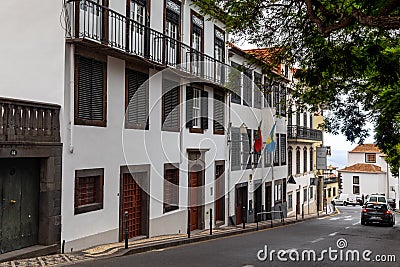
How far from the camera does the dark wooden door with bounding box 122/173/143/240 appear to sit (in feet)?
50.8

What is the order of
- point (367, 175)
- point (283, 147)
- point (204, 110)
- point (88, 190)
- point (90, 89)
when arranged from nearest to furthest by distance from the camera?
point (90, 89) → point (88, 190) → point (204, 110) → point (283, 147) → point (367, 175)

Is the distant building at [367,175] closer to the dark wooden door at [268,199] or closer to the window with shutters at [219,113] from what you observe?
the dark wooden door at [268,199]

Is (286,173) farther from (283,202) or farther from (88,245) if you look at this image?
(88,245)

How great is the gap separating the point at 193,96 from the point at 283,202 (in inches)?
623

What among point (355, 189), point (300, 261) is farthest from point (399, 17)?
point (355, 189)

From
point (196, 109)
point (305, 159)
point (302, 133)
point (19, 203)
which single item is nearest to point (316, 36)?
point (19, 203)

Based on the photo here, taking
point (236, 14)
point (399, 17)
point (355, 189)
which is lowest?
point (355, 189)

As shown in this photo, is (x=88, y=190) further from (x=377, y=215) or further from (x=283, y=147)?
(x=283, y=147)

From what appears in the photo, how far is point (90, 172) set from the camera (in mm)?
13531

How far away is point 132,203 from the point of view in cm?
1595

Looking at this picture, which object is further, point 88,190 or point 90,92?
point 88,190

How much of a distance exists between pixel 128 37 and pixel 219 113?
9.05 metres

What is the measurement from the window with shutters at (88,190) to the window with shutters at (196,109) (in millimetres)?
6178

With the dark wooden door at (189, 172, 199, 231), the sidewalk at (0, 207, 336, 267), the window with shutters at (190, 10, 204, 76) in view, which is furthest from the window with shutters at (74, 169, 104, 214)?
the window with shutters at (190, 10, 204, 76)
